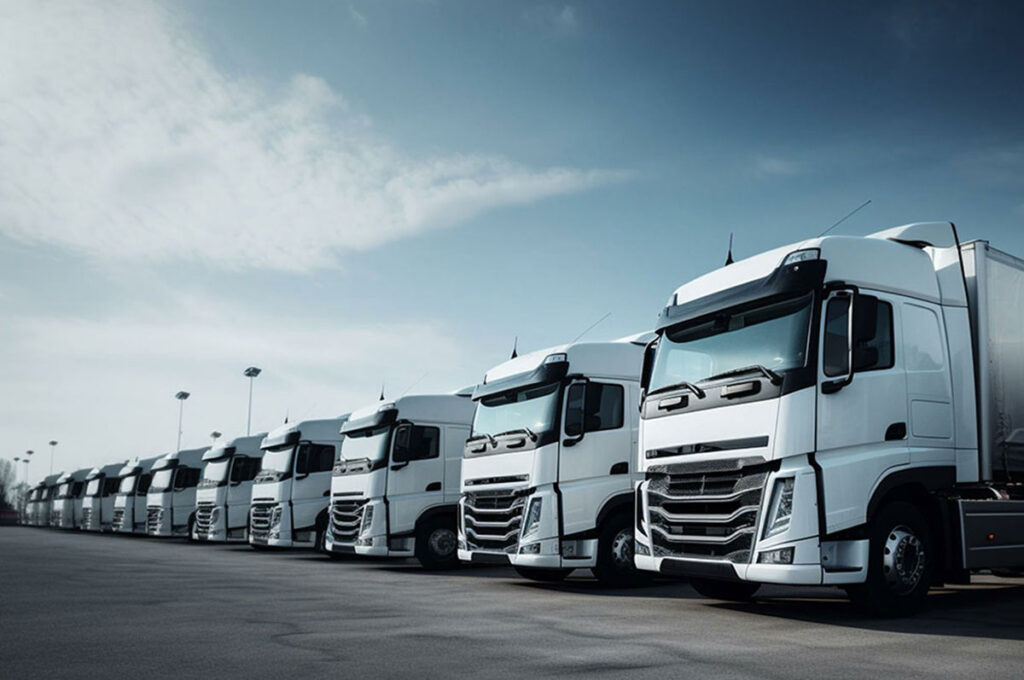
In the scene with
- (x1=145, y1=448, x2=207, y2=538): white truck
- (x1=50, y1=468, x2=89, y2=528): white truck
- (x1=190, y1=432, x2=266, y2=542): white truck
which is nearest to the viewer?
(x1=190, y1=432, x2=266, y2=542): white truck

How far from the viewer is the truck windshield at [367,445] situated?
16062 millimetres

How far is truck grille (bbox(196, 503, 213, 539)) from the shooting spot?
966 inches

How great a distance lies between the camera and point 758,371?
8109 mm

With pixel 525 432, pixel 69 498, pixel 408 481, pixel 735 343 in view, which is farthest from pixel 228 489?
pixel 69 498

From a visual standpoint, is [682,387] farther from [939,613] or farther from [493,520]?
[493,520]

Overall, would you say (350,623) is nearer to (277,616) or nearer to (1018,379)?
(277,616)

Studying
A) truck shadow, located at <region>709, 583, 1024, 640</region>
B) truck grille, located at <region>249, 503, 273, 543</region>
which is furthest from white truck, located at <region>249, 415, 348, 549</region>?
truck shadow, located at <region>709, 583, 1024, 640</region>

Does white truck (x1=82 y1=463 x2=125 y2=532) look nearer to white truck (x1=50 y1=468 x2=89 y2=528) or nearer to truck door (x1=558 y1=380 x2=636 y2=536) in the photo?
white truck (x1=50 y1=468 x2=89 y2=528)

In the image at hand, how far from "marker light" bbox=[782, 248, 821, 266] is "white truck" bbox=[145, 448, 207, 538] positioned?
2411cm

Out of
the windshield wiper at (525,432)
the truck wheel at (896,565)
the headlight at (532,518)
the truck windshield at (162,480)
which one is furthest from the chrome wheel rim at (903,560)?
the truck windshield at (162,480)

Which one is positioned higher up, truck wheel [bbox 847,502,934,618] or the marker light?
the marker light

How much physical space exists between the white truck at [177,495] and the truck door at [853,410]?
80.1 ft

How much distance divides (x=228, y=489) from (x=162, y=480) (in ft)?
22.2

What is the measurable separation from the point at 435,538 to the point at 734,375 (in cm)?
878
